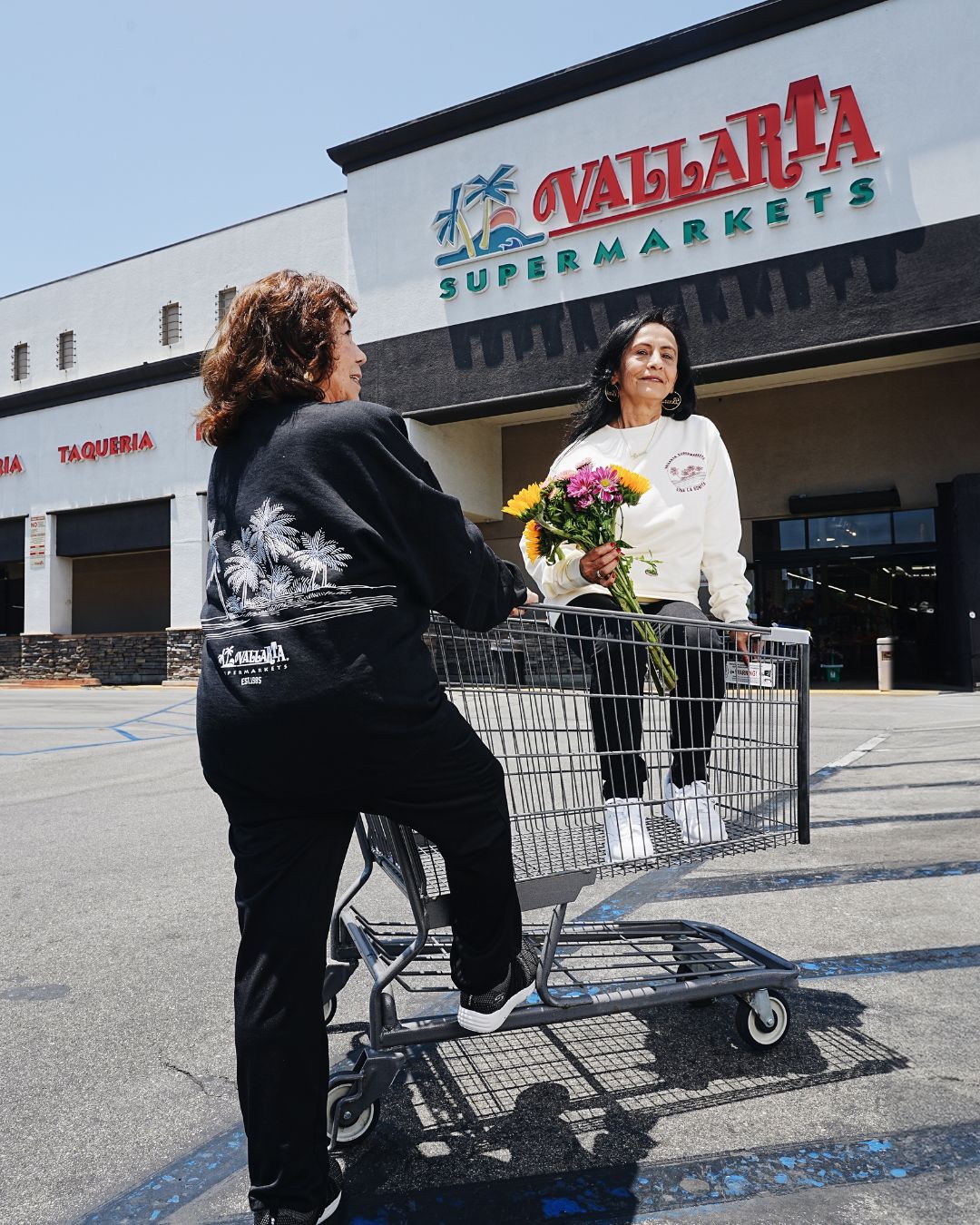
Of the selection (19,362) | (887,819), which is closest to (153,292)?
(19,362)

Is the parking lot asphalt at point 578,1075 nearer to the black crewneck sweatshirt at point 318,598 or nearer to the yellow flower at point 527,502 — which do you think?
the black crewneck sweatshirt at point 318,598

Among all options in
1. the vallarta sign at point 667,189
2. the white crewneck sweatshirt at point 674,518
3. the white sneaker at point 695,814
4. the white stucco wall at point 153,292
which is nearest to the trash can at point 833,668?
the vallarta sign at point 667,189

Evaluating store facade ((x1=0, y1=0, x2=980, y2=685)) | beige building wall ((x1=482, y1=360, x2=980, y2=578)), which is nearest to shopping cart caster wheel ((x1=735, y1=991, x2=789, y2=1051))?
store facade ((x1=0, y1=0, x2=980, y2=685))

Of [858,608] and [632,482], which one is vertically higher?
[858,608]

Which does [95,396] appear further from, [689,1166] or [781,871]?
[689,1166]

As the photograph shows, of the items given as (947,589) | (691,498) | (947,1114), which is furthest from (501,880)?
(947,589)

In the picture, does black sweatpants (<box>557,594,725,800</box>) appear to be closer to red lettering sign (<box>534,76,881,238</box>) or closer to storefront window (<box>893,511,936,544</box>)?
red lettering sign (<box>534,76,881,238</box>)

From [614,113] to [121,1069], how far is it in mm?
17263

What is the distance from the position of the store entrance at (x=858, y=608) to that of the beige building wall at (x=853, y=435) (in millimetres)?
1097

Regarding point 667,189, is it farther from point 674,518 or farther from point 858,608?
point 674,518

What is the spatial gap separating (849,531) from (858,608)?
1.73m

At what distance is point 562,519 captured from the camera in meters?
2.65

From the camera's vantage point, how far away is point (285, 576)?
161 cm

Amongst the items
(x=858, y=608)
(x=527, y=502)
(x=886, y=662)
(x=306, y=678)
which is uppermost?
(x=858, y=608)
